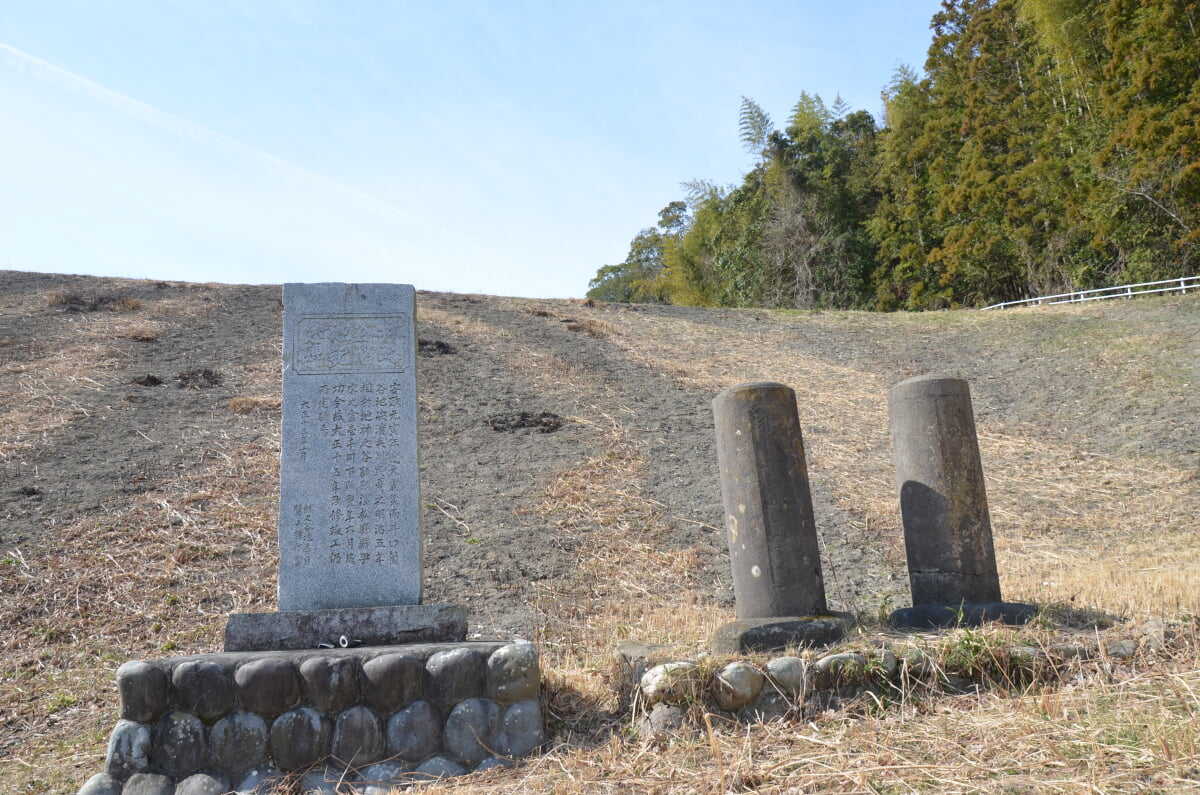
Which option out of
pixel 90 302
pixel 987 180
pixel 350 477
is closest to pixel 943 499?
pixel 350 477

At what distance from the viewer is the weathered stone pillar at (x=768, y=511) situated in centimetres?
438

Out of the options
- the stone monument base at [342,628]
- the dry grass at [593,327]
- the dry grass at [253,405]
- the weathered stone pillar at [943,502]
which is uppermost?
the dry grass at [593,327]

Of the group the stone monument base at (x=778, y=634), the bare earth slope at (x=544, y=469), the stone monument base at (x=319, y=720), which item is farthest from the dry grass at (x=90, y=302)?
the stone monument base at (x=778, y=634)

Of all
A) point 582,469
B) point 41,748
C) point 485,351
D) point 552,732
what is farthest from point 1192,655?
point 485,351

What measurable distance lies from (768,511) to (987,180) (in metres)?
24.9

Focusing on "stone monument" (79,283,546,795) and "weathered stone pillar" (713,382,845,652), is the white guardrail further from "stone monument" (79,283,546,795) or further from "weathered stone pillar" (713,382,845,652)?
"stone monument" (79,283,546,795)

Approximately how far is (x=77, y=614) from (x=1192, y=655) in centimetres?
672

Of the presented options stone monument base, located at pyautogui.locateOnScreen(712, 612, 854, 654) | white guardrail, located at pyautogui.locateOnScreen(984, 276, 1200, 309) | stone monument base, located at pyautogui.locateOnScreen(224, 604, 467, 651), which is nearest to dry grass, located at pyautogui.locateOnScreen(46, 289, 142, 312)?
stone monument base, located at pyautogui.locateOnScreen(224, 604, 467, 651)

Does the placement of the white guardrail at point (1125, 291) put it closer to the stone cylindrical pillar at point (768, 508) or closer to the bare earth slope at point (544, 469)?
the bare earth slope at point (544, 469)

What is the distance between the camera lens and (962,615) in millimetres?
4320

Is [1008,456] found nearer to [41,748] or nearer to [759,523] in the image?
[759,523]

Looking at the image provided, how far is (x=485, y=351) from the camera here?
1403 cm

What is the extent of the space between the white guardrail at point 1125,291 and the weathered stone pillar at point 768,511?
17.5m

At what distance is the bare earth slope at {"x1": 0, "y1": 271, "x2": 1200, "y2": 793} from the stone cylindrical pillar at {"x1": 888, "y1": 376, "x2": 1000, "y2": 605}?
1.44 feet
